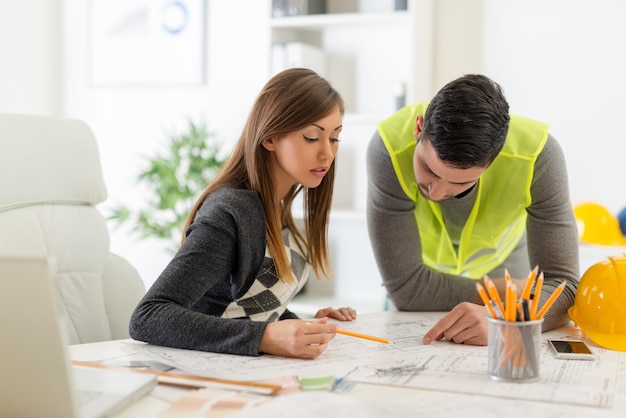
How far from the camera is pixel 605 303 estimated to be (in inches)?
57.4

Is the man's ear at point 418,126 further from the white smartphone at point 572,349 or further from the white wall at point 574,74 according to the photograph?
the white wall at point 574,74

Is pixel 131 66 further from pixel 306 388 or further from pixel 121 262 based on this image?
pixel 306 388

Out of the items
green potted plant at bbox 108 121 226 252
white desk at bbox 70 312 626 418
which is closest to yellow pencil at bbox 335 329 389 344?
white desk at bbox 70 312 626 418

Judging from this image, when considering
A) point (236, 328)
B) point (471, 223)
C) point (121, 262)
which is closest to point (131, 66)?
point (121, 262)

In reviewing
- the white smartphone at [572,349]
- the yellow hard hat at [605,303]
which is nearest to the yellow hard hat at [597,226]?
the yellow hard hat at [605,303]

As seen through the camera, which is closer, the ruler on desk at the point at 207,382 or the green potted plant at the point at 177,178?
the ruler on desk at the point at 207,382

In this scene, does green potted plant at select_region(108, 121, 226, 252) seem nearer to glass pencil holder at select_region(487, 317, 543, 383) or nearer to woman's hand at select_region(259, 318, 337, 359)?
woman's hand at select_region(259, 318, 337, 359)

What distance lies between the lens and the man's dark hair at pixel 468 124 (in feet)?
4.75

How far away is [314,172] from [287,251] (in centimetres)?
17

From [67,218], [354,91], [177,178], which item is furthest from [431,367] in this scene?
[177,178]

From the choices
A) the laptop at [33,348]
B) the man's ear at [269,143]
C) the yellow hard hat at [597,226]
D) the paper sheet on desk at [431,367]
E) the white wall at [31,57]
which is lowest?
the yellow hard hat at [597,226]

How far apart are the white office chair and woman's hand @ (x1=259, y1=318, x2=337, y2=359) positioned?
62cm

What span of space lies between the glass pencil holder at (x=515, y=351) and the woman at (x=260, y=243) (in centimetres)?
27

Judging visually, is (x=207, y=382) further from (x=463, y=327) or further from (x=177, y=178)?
(x=177, y=178)
